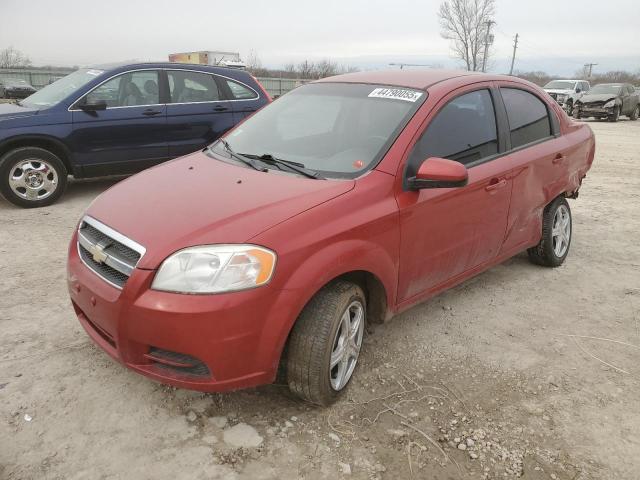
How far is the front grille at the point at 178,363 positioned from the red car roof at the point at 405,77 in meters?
2.13

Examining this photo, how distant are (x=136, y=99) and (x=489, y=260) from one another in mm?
4862

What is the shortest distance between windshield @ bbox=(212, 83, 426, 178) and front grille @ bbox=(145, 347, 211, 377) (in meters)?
1.23

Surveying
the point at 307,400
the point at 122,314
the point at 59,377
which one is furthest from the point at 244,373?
the point at 59,377

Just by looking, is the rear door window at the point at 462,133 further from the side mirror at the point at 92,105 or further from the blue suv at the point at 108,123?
the side mirror at the point at 92,105

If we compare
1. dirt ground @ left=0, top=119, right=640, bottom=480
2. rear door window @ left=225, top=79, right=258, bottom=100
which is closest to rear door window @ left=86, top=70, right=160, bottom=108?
rear door window @ left=225, top=79, right=258, bottom=100

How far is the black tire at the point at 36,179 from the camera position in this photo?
5.97 m

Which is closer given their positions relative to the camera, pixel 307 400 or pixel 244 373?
pixel 244 373

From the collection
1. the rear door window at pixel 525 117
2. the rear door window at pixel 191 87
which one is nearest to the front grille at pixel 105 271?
the rear door window at pixel 525 117

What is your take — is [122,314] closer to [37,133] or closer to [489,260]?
[489,260]

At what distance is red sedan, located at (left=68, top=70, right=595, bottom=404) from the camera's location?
7.55 feet

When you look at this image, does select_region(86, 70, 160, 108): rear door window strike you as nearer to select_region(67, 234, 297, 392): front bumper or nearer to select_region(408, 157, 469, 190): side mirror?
select_region(67, 234, 297, 392): front bumper

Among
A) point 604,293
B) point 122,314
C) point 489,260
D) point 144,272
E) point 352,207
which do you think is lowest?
point 604,293

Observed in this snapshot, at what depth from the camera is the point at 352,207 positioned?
2662mm

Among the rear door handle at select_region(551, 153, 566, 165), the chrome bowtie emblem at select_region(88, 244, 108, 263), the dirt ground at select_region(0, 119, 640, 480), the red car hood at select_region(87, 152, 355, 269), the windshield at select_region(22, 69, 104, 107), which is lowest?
the dirt ground at select_region(0, 119, 640, 480)
